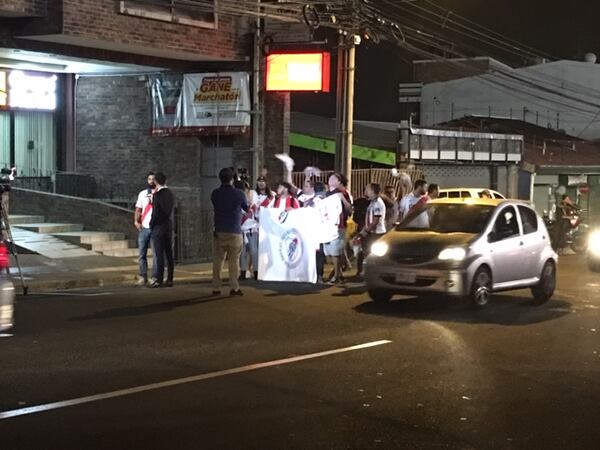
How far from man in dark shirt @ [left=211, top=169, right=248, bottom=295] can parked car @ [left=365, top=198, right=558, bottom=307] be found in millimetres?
2024

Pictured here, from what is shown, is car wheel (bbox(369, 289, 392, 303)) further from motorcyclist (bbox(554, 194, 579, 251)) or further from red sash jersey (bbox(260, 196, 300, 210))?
motorcyclist (bbox(554, 194, 579, 251))

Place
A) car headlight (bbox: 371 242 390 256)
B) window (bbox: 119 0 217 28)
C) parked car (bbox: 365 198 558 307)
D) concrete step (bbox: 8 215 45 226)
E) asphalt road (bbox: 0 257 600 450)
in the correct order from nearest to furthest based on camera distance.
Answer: asphalt road (bbox: 0 257 600 450), parked car (bbox: 365 198 558 307), car headlight (bbox: 371 242 390 256), window (bbox: 119 0 217 28), concrete step (bbox: 8 215 45 226)

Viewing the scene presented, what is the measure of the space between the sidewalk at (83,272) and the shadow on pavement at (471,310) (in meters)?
4.69

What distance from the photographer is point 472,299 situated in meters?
12.0

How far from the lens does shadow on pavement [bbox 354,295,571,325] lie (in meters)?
11.5

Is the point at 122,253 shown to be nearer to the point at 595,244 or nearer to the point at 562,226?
the point at 595,244

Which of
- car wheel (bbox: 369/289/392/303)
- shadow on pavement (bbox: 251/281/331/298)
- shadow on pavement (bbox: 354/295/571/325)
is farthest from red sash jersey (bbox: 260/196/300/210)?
car wheel (bbox: 369/289/392/303)

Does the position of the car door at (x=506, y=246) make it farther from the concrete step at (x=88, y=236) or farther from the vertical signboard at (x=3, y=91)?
the vertical signboard at (x=3, y=91)

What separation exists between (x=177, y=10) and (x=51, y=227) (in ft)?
17.7

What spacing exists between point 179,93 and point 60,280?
794 centimetres

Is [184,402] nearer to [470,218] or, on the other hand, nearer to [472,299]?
[472,299]

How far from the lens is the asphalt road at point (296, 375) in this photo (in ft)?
20.4

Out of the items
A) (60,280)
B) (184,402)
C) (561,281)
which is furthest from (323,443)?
(561,281)

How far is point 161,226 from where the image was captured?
47.0ft
